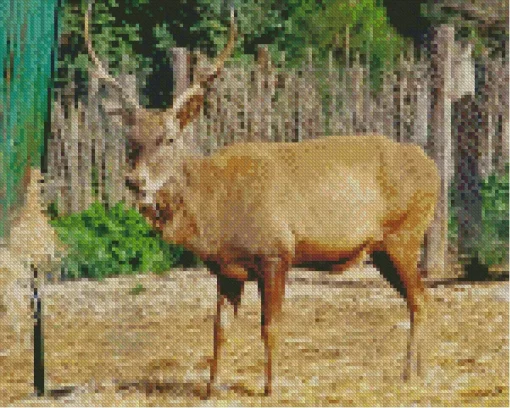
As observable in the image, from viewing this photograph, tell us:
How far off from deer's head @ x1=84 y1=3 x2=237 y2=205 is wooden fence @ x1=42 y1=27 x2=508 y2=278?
313 centimetres

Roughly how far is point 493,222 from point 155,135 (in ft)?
14.6

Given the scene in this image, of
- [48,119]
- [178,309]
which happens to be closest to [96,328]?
[178,309]

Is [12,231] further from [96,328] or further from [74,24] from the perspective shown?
[74,24]

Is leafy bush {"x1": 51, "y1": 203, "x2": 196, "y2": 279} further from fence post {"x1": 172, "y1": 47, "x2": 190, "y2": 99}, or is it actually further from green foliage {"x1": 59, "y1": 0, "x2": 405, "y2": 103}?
green foliage {"x1": 59, "y1": 0, "x2": 405, "y2": 103}

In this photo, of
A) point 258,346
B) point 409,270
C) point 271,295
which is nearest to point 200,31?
point 258,346

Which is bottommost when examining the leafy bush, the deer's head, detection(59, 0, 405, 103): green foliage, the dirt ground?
the dirt ground

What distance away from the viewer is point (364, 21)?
1261cm

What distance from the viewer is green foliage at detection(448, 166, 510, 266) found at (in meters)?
9.95

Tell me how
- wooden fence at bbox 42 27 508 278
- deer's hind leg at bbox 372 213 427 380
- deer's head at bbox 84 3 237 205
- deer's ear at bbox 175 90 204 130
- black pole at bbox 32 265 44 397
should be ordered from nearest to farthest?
deer's head at bbox 84 3 237 205
deer's ear at bbox 175 90 204 130
black pole at bbox 32 265 44 397
deer's hind leg at bbox 372 213 427 380
wooden fence at bbox 42 27 508 278

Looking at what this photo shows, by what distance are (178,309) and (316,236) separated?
193cm

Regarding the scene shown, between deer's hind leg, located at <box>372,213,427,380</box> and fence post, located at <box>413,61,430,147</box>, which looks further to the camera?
fence post, located at <box>413,61,430,147</box>

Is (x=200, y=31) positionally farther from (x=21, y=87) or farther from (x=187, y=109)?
(x=187, y=109)

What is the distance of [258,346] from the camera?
763cm

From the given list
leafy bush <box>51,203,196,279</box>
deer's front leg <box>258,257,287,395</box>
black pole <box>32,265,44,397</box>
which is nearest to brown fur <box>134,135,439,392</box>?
deer's front leg <box>258,257,287,395</box>
